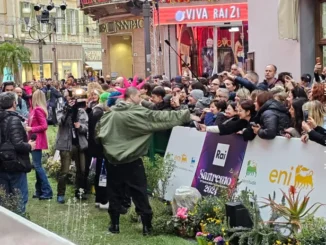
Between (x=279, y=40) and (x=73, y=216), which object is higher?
(x=279, y=40)

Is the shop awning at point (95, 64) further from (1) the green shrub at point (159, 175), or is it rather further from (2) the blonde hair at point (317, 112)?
(2) the blonde hair at point (317, 112)

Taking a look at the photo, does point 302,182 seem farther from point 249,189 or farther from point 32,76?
point 32,76

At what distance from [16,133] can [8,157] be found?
320 millimetres

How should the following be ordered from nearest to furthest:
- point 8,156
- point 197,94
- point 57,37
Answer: point 8,156
point 197,94
point 57,37

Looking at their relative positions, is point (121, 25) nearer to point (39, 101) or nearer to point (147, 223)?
point (39, 101)

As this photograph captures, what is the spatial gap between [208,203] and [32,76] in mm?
41654

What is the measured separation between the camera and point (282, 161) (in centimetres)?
679

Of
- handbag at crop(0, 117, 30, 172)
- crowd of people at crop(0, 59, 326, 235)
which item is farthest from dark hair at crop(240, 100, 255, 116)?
handbag at crop(0, 117, 30, 172)

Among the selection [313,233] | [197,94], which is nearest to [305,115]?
[313,233]

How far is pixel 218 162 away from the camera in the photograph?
25.8ft

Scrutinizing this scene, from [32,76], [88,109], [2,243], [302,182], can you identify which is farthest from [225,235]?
[32,76]

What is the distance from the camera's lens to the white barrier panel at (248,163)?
6.38 metres

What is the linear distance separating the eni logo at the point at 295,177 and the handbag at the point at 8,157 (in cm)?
320

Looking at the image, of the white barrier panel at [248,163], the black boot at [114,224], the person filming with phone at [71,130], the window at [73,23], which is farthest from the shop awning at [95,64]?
the black boot at [114,224]
